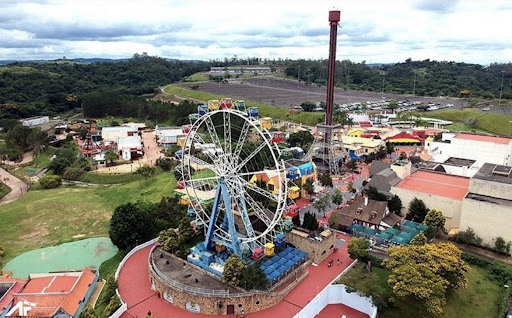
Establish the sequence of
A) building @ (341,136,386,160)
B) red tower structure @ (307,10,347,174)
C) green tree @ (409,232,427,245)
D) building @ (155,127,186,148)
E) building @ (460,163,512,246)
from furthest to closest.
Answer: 1. building @ (155,127,186,148)
2. building @ (341,136,386,160)
3. red tower structure @ (307,10,347,174)
4. building @ (460,163,512,246)
5. green tree @ (409,232,427,245)

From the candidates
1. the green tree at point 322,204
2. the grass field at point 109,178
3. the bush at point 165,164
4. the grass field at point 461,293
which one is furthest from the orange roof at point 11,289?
the bush at point 165,164

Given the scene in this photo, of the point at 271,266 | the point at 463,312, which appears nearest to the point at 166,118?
the point at 271,266

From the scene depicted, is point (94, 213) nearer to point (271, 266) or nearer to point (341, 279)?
point (271, 266)

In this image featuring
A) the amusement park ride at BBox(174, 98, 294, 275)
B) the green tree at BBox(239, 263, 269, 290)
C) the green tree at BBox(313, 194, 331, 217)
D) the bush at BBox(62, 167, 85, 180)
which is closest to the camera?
the green tree at BBox(239, 263, 269, 290)

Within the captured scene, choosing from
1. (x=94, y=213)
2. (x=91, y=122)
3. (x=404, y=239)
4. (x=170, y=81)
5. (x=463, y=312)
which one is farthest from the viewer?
(x=170, y=81)

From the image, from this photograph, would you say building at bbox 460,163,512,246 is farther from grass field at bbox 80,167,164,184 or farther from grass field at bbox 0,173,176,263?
grass field at bbox 80,167,164,184

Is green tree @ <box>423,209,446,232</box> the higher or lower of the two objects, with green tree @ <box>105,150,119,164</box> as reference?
higher

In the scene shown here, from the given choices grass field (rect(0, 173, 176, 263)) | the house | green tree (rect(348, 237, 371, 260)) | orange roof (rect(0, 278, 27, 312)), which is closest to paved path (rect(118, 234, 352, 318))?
green tree (rect(348, 237, 371, 260))

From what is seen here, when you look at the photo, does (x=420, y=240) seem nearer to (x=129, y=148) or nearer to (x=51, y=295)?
(x=51, y=295)
